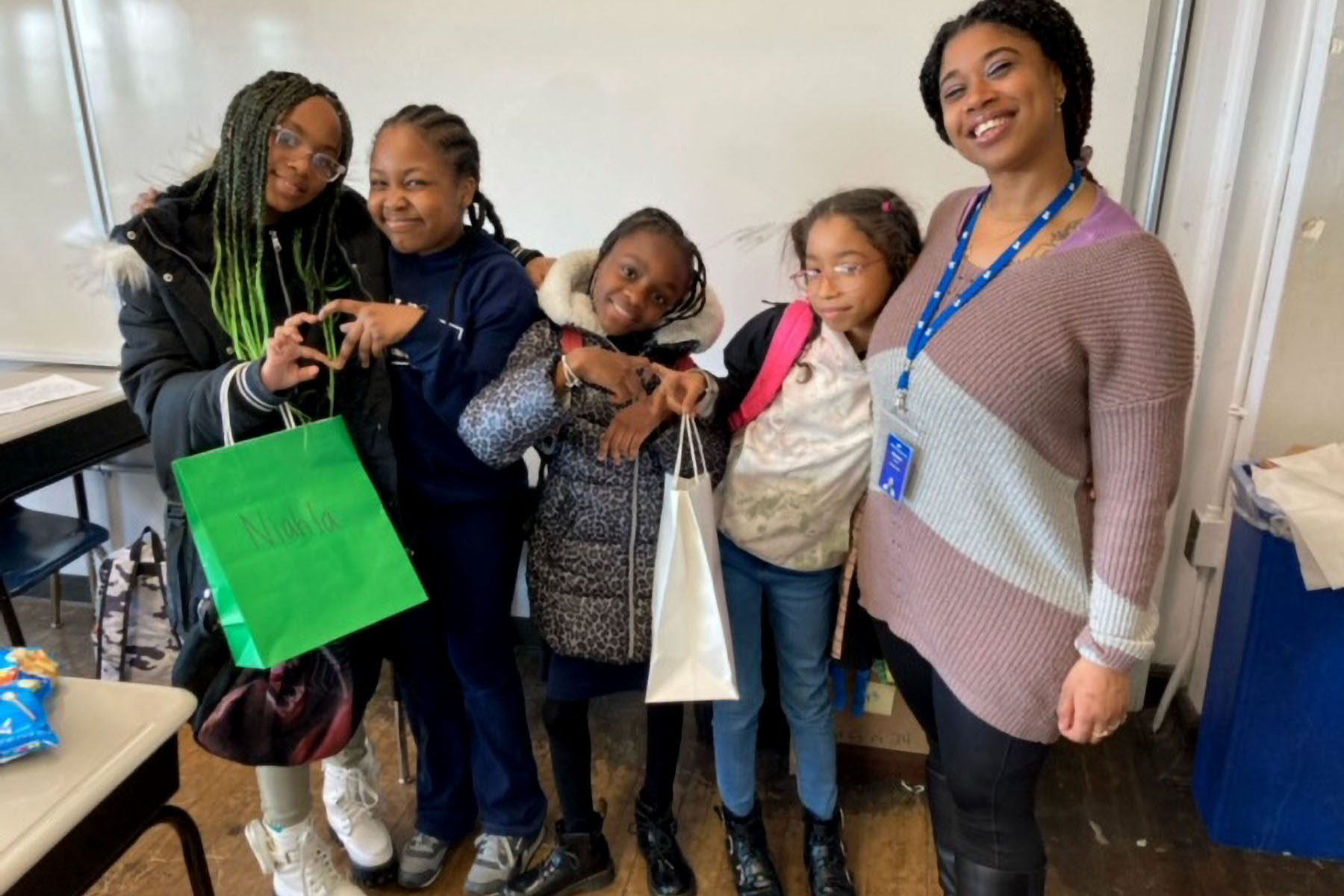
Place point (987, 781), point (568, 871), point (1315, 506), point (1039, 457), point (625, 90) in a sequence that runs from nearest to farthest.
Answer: point (1039, 457) < point (987, 781) < point (1315, 506) < point (568, 871) < point (625, 90)

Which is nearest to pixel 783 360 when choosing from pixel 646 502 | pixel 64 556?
pixel 646 502

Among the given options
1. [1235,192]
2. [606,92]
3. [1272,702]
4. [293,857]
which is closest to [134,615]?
[293,857]

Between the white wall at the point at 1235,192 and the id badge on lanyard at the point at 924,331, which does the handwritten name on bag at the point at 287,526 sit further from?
the white wall at the point at 1235,192

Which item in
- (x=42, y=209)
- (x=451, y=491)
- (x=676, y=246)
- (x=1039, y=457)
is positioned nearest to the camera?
(x=1039, y=457)

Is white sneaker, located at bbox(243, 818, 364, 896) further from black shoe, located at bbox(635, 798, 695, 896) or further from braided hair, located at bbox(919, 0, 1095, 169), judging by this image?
braided hair, located at bbox(919, 0, 1095, 169)

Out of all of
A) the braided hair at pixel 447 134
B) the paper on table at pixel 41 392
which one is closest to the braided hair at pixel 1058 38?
the braided hair at pixel 447 134

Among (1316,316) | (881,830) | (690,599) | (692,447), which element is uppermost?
(1316,316)

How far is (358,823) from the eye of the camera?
1.77 metres

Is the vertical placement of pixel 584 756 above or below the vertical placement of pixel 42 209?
below

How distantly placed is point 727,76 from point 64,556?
1.85 metres

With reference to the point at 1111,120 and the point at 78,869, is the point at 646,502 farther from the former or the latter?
the point at 1111,120

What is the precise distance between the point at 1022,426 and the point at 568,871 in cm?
120

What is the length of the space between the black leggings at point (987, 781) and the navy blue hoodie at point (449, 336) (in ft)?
2.44

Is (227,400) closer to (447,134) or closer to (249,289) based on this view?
A: (249,289)
